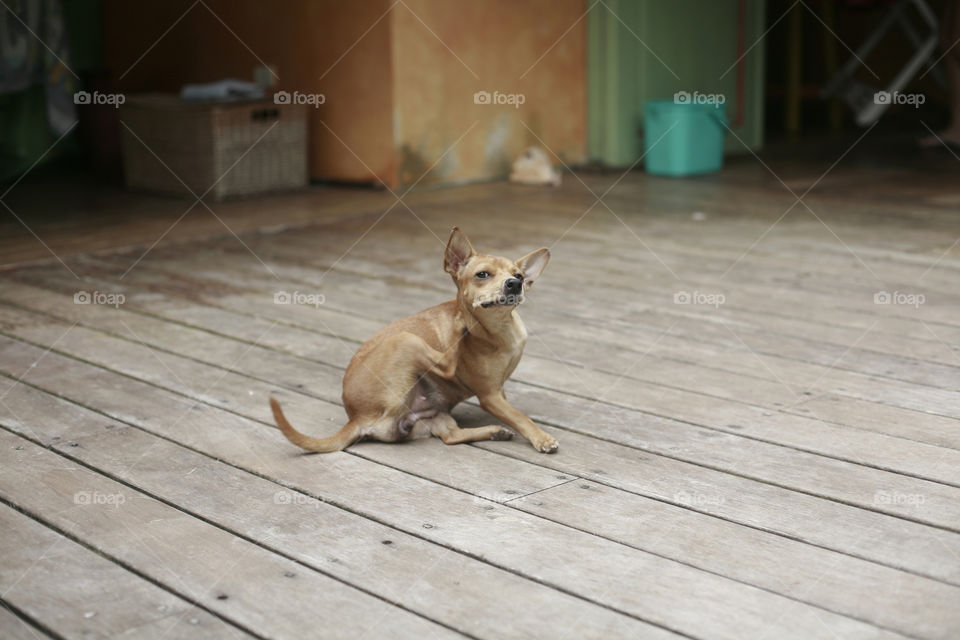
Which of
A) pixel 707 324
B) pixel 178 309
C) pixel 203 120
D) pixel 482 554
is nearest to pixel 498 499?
pixel 482 554

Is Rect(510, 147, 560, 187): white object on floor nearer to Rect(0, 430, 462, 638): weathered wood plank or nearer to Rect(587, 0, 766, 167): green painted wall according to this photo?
Rect(587, 0, 766, 167): green painted wall

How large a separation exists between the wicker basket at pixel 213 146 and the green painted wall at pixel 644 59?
1.90m

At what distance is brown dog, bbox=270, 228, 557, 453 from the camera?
232cm

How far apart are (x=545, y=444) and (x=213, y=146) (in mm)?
4143

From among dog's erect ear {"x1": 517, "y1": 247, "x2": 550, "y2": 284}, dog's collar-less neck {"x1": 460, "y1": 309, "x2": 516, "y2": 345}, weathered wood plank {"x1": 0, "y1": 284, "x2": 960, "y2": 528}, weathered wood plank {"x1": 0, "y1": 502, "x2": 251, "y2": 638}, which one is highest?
dog's erect ear {"x1": 517, "y1": 247, "x2": 550, "y2": 284}

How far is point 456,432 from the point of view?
7.91 ft

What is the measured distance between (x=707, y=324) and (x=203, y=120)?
3.51m

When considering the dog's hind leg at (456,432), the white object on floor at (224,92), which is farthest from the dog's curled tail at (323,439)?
the white object on floor at (224,92)

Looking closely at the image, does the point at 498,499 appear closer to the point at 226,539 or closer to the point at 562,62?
the point at 226,539

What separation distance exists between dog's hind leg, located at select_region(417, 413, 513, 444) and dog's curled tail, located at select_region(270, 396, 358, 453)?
15 cm
